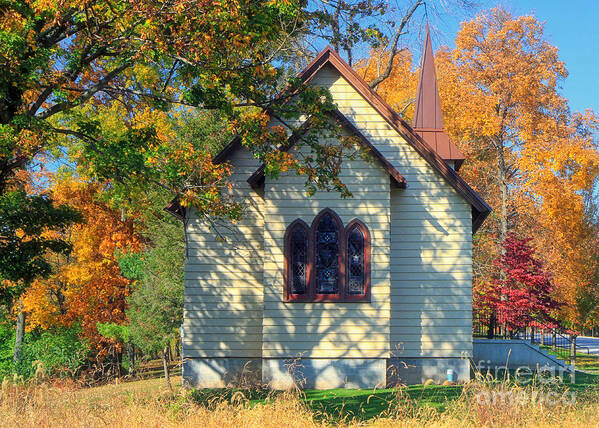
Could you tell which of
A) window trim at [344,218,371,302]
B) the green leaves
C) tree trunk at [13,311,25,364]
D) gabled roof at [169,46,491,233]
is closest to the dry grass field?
the green leaves

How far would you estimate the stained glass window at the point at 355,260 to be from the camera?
15.4 m

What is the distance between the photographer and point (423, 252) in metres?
A: 16.3

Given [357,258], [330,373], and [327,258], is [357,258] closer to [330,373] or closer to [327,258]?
[327,258]

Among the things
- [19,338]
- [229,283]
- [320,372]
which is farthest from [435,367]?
[19,338]

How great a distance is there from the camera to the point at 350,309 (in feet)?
50.1

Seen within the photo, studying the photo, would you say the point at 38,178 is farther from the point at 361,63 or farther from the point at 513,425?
the point at 513,425

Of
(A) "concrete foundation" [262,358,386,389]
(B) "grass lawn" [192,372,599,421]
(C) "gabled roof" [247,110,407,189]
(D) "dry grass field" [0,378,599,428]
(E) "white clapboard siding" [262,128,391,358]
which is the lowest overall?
(B) "grass lawn" [192,372,599,421]

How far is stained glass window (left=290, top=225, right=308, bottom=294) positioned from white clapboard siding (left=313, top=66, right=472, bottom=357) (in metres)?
2.41

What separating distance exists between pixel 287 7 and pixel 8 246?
6695 mm

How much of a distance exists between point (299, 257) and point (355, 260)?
4.49ft

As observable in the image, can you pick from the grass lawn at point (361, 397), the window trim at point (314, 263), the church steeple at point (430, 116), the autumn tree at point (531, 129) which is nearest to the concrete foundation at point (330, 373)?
the grass lawn at point (361, 397)

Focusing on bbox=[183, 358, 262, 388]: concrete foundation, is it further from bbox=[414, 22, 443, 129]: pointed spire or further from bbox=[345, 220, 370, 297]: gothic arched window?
bbox=[414, 22, 443, 129]: pointed spire

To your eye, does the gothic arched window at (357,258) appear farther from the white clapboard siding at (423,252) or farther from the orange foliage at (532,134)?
the orange foliage at (532,134)

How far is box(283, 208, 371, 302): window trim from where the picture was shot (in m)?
15.3
